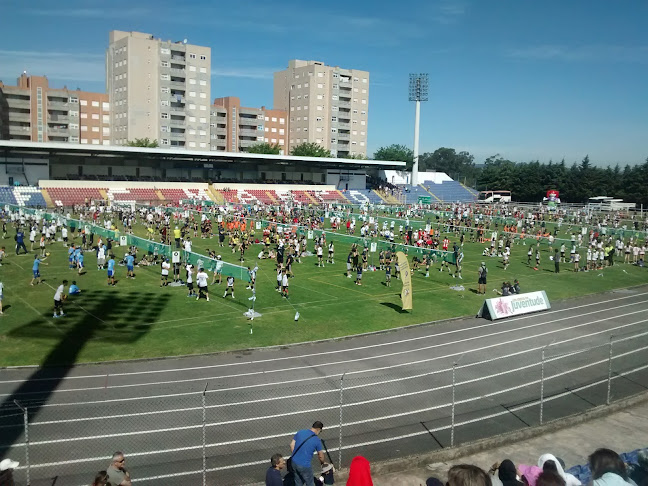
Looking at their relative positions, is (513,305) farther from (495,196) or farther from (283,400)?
(495,196)

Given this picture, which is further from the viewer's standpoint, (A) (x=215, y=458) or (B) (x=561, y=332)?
(B) (x=561, y=332)

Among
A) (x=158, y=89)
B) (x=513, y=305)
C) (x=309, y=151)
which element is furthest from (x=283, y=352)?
(x=309, y=151)

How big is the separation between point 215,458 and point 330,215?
51206 millimetres

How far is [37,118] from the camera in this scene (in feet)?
315

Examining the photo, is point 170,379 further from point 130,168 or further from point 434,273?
point 130,168

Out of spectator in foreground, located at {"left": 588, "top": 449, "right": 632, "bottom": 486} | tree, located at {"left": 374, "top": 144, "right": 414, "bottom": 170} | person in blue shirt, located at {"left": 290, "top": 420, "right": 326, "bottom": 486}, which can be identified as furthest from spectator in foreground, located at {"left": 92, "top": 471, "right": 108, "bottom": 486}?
tree, located at {"left": 374, "top": 144, "right": 414, "bottom": 170}

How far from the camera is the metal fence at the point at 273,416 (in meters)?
10.4

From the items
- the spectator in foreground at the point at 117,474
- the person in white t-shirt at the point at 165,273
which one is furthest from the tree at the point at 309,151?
the spectator in foreground at the point at 117,474

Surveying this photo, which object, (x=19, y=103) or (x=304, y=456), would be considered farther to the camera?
(x=19, y=103)

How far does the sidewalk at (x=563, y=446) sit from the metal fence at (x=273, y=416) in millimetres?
617

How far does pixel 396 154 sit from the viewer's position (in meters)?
146

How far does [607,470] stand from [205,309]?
18.6 meters

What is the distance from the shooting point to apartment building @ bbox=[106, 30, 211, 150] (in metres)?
91.8

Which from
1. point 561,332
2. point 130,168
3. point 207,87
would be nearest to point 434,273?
point 561,332
